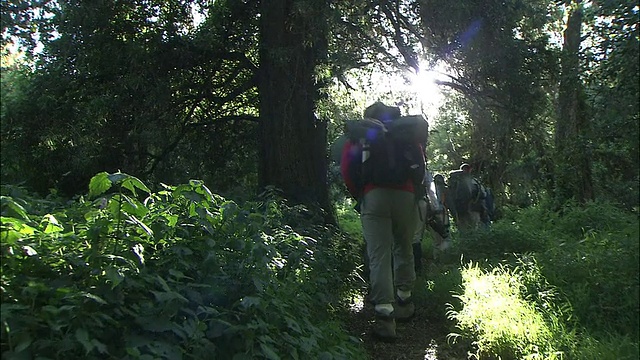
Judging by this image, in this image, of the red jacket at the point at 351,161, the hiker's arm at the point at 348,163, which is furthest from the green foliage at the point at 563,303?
the hiker's arm at the point at 348,163

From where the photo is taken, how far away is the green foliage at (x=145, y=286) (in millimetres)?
2150

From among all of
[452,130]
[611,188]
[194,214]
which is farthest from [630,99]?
[452,130]

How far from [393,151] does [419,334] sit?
65.1 inches

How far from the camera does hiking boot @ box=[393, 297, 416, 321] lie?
16.0ft

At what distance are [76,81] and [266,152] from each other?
2.99 m

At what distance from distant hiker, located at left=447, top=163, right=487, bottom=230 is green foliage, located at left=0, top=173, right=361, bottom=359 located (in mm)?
6258

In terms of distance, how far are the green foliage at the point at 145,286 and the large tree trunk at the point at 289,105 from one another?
13.4 feet

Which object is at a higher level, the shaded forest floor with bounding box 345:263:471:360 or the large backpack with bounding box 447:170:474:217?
the large backpack with bounding box 447:170:474:217

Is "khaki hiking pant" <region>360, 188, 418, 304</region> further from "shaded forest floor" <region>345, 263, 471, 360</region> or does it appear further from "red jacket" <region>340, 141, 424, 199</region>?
"shaded forest floor" <region>345, 263, 471, 360</region>

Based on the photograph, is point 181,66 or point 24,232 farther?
point 181,66

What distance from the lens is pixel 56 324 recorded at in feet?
6.84

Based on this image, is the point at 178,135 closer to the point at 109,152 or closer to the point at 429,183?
the point at 109,152

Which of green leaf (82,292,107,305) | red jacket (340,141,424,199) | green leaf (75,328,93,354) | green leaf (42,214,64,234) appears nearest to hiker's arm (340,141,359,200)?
red jacket (340,141,424,199)

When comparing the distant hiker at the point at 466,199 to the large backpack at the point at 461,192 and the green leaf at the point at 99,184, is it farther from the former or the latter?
the green leaf at the point at 99,184
